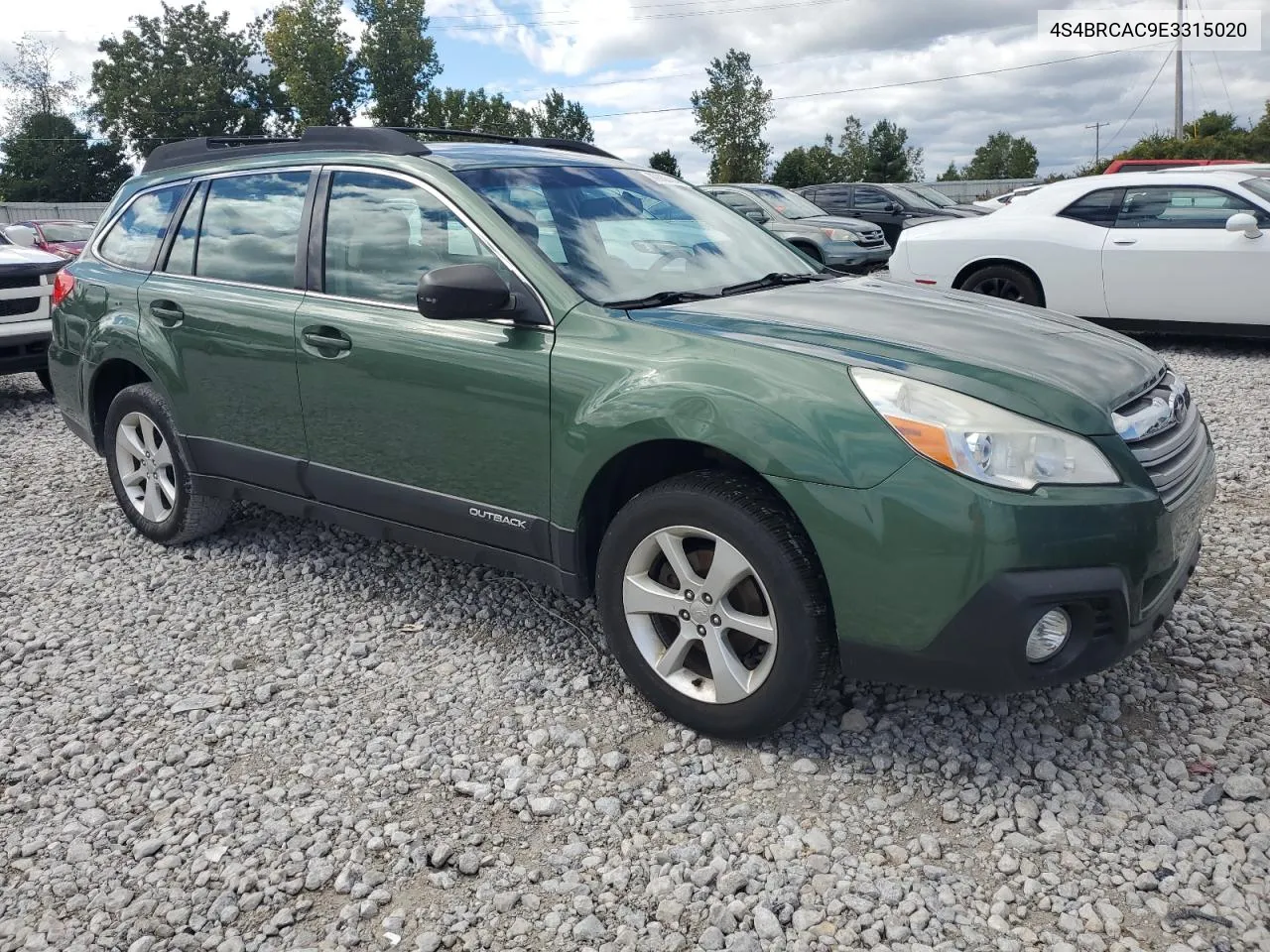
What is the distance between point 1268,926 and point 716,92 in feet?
192

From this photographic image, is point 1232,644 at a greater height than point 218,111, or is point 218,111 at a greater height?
point 218,111

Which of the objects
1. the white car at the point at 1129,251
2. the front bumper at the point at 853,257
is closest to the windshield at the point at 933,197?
the front bumper at the point at 853,257

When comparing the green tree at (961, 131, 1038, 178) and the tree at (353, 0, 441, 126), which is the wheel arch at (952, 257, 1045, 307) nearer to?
the tree at (353, 0, 441, 126)

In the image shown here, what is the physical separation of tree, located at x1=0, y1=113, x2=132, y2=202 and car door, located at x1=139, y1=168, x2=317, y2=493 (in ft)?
229

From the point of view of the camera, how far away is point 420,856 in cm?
A: 264

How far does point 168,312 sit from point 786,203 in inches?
489

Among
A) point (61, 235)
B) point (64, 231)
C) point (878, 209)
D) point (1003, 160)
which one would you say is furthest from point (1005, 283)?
point (1003, 160)

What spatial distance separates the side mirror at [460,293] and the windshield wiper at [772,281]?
845 mm

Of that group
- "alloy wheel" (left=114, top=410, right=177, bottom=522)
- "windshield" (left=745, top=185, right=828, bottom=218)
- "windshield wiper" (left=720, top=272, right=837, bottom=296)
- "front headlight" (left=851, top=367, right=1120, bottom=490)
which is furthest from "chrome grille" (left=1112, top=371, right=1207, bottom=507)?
"windshield" (left=745, top=185, right=828, bottom=218)

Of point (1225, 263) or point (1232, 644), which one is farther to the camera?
point (1225, 263)

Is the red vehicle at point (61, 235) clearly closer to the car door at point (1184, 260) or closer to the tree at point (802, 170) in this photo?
the car door at point (1184, 260)

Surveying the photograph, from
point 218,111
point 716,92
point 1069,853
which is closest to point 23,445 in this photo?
point 1069,853

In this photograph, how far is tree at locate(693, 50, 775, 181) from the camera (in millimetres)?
56125

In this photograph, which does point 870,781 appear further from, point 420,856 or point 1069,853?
point 420,856
